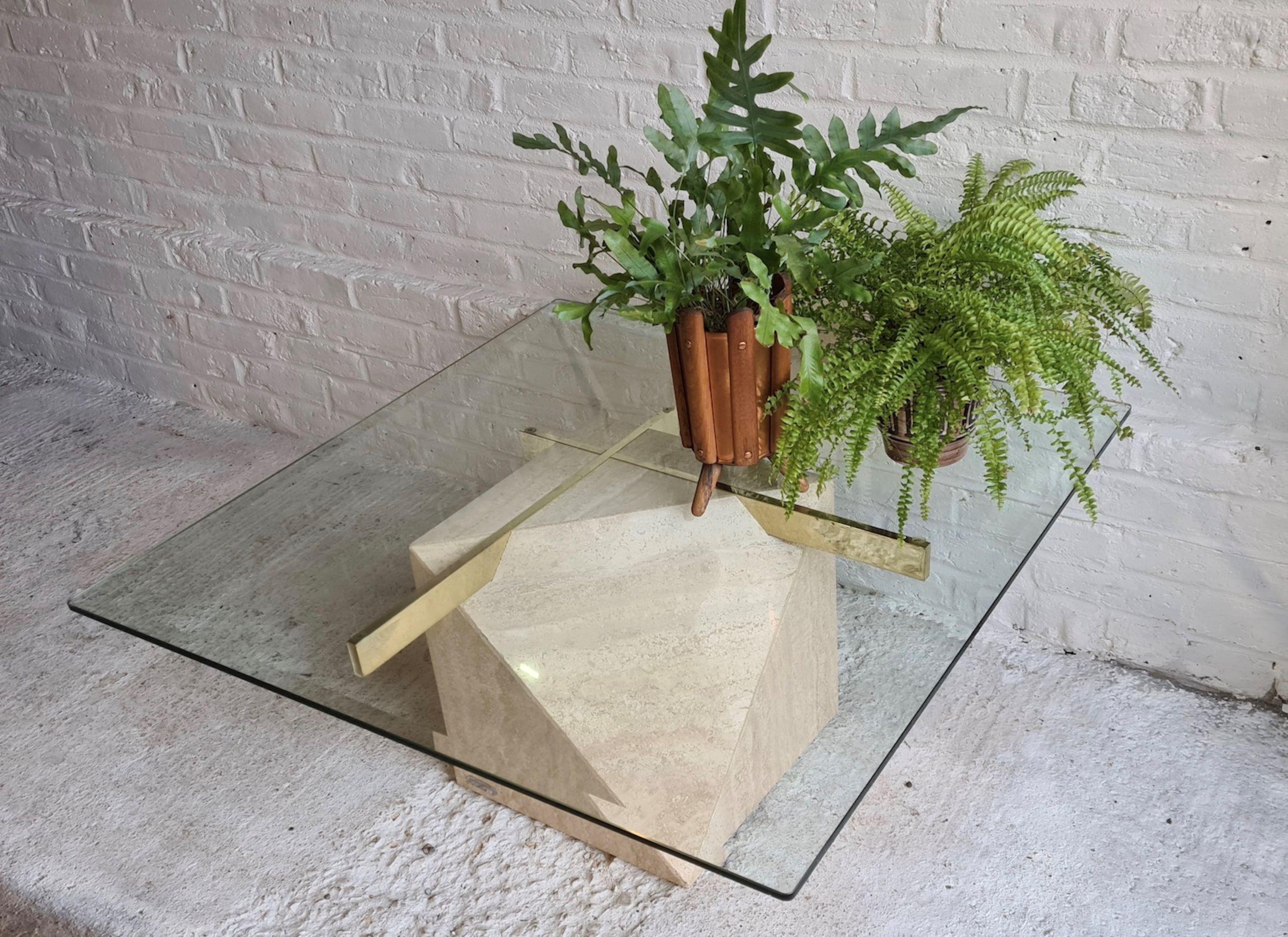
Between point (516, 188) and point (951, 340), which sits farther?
point (516, 188)

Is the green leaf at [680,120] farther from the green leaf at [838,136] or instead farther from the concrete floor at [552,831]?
the concrete floor at [552,831]

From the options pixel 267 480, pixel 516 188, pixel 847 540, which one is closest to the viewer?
pixel 847 540

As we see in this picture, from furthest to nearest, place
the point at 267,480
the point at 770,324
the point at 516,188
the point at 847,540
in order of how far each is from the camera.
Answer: the point at 516,188
the point at 267,480
the point at 847,540
the point at 770,324

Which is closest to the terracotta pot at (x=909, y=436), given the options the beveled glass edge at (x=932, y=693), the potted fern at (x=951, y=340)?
the potted fern at (x=951, y=340)

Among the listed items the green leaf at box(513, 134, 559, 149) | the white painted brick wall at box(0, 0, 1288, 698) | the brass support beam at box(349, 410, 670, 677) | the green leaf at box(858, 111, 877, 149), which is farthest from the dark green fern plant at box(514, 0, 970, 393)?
the white painted brick wall at box(0, 0, 1288, 698)

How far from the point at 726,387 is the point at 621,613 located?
26 cm

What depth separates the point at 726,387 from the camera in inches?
50.1

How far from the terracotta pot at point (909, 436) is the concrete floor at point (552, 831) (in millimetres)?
514

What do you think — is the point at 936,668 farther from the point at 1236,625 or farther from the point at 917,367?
the point at 1236,625

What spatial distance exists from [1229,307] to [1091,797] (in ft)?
2.12

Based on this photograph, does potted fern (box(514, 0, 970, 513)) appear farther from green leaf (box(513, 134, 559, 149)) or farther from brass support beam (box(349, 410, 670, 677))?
brass support beam (box(349, 410, 670, 677))

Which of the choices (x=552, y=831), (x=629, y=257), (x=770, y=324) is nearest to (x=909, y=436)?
(x=770, y=324)

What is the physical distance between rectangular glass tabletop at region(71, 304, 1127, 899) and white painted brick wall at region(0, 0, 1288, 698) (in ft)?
0.88

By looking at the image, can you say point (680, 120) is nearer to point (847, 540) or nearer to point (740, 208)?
point (740, 208)
